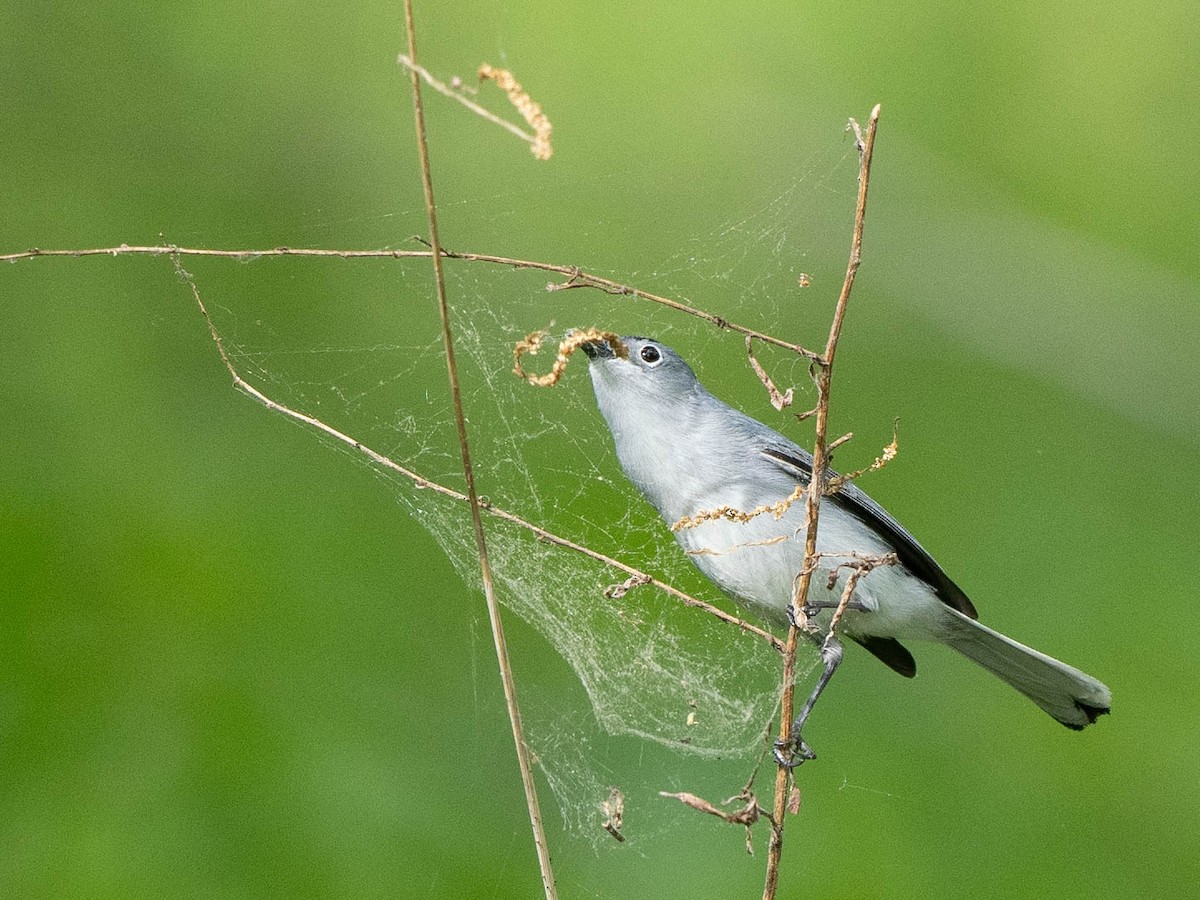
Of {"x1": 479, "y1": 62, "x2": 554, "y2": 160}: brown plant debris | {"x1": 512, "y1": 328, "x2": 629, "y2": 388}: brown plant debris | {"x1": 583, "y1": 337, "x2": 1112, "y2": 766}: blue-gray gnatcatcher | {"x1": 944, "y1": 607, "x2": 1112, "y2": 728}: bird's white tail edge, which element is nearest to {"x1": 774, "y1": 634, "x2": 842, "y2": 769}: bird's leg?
{"x1": 583, "y1": 337, "x2": 1112, "y2": 766}: blue-gray gnatcatcher

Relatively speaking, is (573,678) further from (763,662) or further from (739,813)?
(739,813)

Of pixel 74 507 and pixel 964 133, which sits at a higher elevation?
pixel 964 133

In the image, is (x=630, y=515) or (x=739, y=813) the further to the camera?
(x=630, y=515)

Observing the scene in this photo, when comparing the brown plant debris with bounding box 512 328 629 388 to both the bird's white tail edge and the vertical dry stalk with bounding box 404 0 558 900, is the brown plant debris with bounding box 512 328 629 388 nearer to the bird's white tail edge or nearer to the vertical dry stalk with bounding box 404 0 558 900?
the vertical dry stalk with bounding box 404 0 558 900

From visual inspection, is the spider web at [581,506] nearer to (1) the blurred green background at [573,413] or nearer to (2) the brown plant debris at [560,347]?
(1) the blurred green background at [573,413]

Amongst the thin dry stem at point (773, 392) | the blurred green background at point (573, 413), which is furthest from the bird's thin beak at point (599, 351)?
the thin dry stem at point (773, 392)

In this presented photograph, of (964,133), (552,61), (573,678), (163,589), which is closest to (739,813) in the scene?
(573,678)
